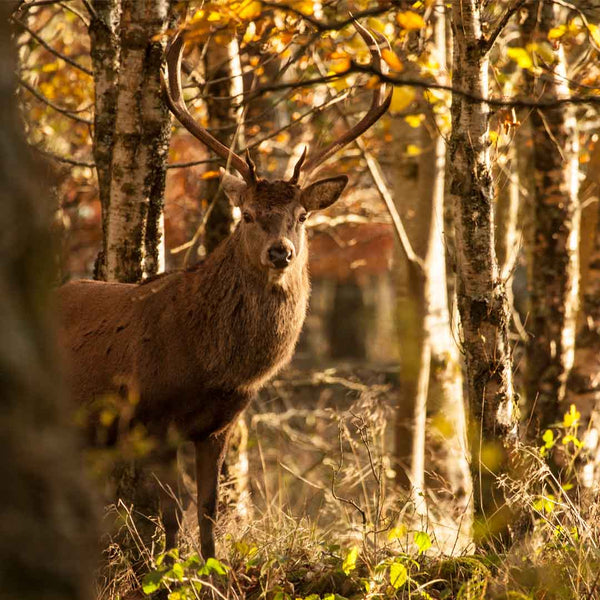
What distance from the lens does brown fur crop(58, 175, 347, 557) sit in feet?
17.4

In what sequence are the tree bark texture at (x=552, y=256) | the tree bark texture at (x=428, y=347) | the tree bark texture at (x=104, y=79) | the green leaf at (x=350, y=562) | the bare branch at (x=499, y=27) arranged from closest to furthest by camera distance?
the green leaf at (x=350, y=562) → the bare branch at (x=499, y=27) → the tree bark texture at (x=104, y=79) → the tree bark texture at (x=552, y=256) → the tree bark texture at (x=428, y=347)

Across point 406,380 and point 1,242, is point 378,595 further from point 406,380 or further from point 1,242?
point 406,380

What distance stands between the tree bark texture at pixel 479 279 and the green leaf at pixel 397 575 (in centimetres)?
76

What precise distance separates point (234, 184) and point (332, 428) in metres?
8.77

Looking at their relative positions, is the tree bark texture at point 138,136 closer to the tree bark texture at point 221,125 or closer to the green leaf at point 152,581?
the tree bark texture at point 221,125

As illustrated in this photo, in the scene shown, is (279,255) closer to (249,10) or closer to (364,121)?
(364,121)

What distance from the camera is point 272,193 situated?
5.76 metres

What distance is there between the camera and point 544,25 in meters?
7.38

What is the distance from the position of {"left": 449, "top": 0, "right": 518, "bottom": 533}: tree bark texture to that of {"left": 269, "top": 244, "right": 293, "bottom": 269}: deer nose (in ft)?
3.46

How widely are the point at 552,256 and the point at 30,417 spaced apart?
6.12 meters

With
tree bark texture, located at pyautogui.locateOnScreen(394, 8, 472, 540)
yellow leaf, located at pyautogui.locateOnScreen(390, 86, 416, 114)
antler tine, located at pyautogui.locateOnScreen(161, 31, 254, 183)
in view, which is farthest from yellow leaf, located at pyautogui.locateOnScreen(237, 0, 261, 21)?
tree bark texture, located at pyautogui.locateOnScreen(394, 8, 472, 540)

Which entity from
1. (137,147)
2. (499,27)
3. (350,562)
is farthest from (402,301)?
(350,562)

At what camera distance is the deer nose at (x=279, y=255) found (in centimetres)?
535

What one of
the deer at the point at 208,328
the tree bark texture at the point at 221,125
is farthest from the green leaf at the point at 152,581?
the tree bark texture at the point at 221,125
